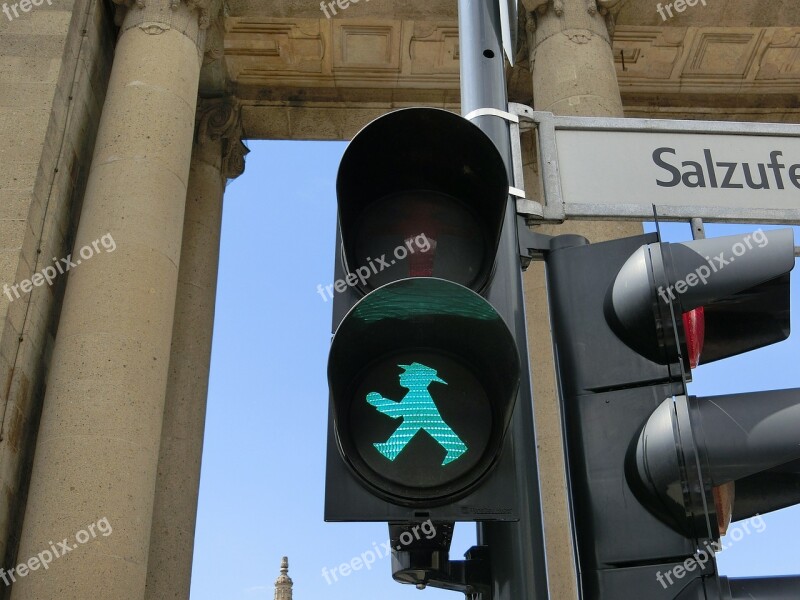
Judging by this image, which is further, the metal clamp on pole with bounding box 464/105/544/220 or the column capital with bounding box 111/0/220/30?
the column capital with bounding box 111/0/220/30

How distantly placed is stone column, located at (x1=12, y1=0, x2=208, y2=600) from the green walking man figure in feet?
28.4

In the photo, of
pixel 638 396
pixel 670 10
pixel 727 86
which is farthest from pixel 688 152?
pixel 727 86

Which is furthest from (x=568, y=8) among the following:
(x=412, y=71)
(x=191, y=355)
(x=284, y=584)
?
(x=284, y=584)

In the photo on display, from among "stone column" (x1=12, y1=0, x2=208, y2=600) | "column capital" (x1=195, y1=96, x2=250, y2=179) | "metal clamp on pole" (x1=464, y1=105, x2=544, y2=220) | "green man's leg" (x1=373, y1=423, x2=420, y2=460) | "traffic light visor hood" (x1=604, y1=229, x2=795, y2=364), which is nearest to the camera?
"green man's leg" (x1=373, y1=423, x2=420, y2=460)

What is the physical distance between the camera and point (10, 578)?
1118 cm

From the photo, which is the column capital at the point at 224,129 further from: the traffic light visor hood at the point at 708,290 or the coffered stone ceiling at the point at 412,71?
the traffic light visor hood at the point at 708,290

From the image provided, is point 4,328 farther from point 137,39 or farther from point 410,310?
point 410,310

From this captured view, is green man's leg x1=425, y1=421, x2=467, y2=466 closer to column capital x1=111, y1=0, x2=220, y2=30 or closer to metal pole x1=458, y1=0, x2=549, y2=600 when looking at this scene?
metal pole x1=458, y1=0, x2=549, y2=600

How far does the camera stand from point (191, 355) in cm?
1864

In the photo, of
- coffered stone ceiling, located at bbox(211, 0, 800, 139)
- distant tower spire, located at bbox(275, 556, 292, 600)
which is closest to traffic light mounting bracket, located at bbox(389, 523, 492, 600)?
coffered stone ceiling, located at bbox(211, 0, 800, 139)

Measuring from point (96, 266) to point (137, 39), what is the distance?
4687 millimetres

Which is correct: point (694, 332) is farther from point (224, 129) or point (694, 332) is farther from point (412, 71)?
point (412, 71)

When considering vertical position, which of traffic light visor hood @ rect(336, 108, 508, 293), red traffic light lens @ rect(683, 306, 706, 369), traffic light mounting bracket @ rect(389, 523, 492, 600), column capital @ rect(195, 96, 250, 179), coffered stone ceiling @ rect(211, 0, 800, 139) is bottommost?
traffic light mounting bracket @ rect(389, 523, 492, 600)

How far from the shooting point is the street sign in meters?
4.22
